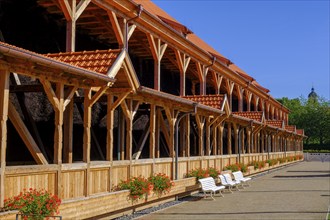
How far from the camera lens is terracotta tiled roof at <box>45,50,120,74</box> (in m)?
10.5

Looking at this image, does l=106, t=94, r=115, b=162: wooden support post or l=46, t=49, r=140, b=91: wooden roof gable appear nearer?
l=46, t=49, r=140, b=91: wooden roof gable

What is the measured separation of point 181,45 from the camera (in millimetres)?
19719

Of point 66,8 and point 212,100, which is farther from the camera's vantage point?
point 212,100

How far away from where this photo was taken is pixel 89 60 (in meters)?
10.6

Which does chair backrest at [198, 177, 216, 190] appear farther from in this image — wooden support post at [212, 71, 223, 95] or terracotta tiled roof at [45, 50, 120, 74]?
wooden support post at [212, 71, 223, 95]

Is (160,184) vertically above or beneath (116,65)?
beneath

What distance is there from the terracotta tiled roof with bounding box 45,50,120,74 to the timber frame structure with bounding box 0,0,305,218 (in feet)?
0.07

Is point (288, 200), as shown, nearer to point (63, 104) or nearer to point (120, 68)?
point (120, 68)

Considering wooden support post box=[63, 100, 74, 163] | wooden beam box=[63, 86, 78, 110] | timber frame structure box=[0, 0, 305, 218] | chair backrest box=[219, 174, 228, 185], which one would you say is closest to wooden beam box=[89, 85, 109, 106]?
timber frame structure box=[0, 0, 305, 218]

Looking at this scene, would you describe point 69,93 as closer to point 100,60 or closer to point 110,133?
point 100,60

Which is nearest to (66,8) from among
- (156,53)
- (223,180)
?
(156,53)

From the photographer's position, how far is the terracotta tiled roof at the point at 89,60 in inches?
412

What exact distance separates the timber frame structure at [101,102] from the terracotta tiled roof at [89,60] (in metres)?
0.02

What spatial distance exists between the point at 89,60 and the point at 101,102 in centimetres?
630
